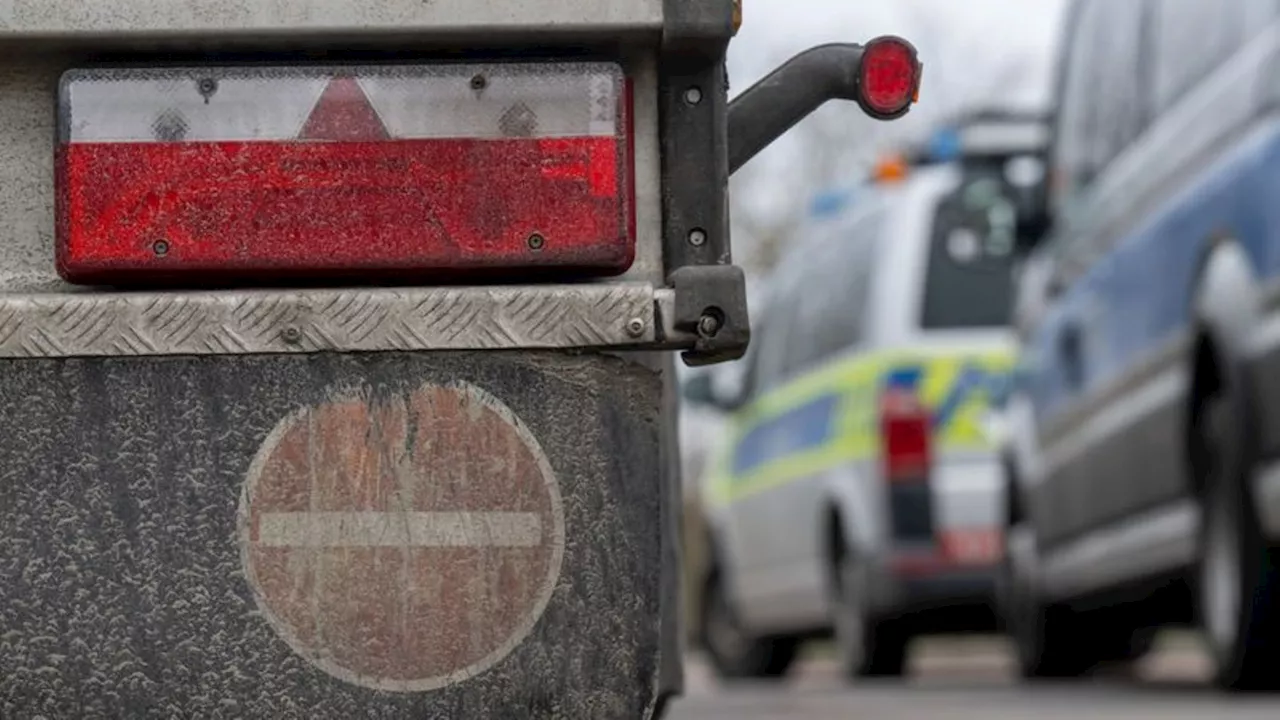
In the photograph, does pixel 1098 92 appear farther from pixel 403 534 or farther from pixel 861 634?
pixel 403 534

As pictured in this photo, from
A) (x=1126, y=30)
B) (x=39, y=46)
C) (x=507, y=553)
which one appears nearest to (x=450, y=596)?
(x=507, y=553)

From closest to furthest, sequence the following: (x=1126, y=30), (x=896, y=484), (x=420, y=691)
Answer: (x=420, y=691) < (x=1126, y=30) < (x=896, y=484)

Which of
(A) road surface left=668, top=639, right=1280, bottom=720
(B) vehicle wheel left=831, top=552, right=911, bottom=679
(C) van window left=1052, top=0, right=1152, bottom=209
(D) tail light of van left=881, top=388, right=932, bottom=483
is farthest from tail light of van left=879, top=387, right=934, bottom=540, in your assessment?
(C) van window left=1052, top=0, right=1152, bottom=209

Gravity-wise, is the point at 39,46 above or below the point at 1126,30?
below

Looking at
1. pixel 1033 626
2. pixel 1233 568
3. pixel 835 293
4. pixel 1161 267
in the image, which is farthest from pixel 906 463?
pixel 1233 568

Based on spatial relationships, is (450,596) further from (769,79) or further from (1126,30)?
(1126,30)

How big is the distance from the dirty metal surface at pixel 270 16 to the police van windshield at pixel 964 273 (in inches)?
382

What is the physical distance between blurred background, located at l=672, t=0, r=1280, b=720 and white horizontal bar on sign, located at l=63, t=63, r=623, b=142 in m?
4.56

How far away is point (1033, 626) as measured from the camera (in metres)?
12.1

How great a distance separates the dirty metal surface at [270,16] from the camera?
3.00 metres

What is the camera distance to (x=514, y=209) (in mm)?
3039

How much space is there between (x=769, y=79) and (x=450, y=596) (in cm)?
69

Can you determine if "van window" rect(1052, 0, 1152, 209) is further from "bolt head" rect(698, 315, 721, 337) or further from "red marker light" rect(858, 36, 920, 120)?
"bolt head" rect(698, 315, 721, 337)

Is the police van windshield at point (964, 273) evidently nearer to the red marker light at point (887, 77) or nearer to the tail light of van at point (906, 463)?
the tail light of van at point (906, 463)
